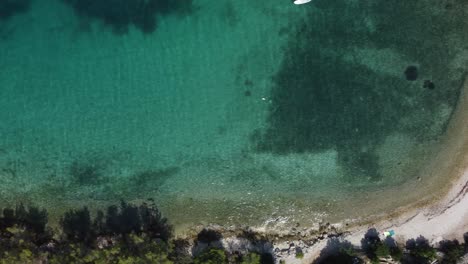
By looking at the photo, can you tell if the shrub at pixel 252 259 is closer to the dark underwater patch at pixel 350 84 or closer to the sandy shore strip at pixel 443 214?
the sandy shore strip at pixel 443 214

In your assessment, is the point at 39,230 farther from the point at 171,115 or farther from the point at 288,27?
the point at 288,27

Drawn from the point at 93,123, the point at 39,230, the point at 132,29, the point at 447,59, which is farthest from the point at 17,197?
the point at 447,59

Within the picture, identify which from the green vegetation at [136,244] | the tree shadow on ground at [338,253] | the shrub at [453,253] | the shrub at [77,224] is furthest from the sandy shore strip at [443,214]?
the shrub at [77,224]

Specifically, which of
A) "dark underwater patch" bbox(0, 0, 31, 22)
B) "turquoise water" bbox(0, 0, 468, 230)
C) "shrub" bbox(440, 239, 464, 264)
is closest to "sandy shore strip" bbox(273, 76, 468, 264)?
"shrub" bbox(440, 239, 464, 264)

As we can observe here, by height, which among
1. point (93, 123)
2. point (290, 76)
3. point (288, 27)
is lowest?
point (93, 123)

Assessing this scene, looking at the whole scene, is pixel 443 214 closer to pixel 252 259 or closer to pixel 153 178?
pixel 252 259

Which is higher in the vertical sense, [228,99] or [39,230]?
[228,99]
